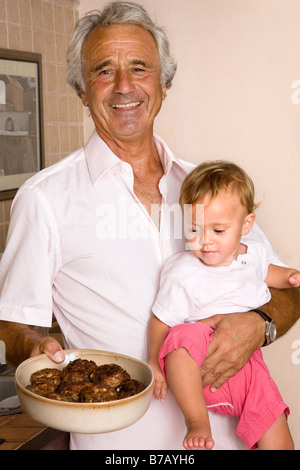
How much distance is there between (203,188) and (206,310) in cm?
28

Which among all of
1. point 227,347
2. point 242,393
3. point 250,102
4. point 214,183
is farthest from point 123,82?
point 250,102

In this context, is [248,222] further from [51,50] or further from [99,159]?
[51,50]

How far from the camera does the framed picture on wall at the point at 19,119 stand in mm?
2400

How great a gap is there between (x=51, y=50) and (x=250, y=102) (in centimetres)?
94

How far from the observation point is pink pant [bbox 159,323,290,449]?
4.14ft

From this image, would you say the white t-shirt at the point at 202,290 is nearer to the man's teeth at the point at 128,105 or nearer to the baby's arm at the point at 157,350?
the baby's arm at the point at 157,350

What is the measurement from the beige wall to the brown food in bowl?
1789 mm

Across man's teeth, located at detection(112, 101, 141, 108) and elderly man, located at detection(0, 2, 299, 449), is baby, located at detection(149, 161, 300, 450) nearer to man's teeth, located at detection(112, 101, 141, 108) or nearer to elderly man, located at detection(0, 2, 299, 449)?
elderly man, located at detection(0, 2, 299, 449)

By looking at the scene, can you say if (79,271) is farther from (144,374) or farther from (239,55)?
(239,55)

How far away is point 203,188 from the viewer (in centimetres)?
132

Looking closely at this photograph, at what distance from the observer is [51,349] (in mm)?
1129

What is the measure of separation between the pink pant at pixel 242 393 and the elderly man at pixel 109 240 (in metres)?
0.04

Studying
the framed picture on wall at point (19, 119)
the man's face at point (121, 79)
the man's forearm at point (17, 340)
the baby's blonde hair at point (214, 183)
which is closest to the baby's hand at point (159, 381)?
the man's forearm at point (17, 340)

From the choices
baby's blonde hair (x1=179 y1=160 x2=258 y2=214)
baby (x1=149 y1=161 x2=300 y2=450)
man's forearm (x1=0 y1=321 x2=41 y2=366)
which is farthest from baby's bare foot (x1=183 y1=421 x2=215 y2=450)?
baby's blonde hair (x1=179 y1=160 x2=258 y2=214)
